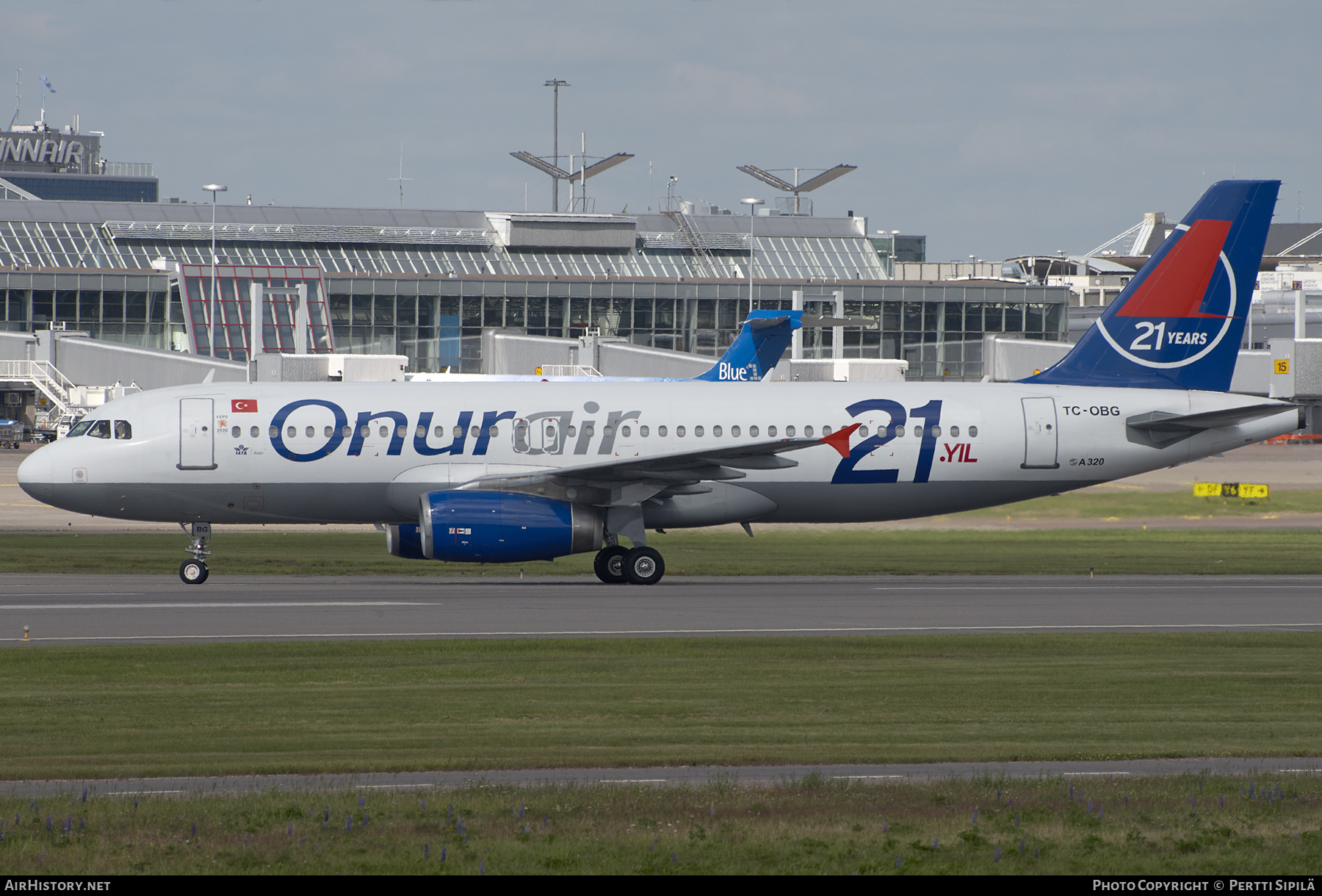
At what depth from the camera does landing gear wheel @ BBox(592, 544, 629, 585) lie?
29.8 meters

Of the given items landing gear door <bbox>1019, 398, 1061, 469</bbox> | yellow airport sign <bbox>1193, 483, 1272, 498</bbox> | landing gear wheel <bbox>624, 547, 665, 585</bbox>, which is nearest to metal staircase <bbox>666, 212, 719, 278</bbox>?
yellow airport sign <bbox>1193, 483, 1272, 498</bbox>

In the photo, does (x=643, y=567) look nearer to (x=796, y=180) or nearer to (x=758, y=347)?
(x=758, y=347)

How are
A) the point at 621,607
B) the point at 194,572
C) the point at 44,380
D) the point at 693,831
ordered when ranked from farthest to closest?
the point at 44,380 → the point at 194,572 → the point at 621,607 → the point at 693,831

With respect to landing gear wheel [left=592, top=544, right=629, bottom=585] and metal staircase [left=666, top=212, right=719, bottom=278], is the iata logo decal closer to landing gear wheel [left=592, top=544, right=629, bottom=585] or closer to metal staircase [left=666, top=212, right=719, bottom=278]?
landing gear wheel [left=592, top=544, right=629, bottom=585]

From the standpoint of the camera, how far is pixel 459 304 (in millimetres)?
97938

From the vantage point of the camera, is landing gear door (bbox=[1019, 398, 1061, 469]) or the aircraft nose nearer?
the aircraft nose

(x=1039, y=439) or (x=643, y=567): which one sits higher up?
(x=1039, y=439)

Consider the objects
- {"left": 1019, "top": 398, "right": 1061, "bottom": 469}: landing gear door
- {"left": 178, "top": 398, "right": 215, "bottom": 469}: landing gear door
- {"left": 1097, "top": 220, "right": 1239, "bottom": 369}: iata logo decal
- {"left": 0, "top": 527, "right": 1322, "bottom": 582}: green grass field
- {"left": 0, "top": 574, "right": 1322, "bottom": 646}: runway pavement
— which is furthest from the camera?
{"left": 0, "top": 527, "right": 1322, "bottom": 582}: green grass field

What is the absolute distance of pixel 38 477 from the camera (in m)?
28.9

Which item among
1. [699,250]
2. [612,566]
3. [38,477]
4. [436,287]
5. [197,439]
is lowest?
[612,566]

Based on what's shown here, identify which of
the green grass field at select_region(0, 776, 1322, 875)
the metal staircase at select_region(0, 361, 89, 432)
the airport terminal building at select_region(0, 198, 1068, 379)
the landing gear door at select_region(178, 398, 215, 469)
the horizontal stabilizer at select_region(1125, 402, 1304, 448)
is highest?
the airport terminal building at select_region(0, 198, 1068, 379)

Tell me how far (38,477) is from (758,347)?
78.1 ft

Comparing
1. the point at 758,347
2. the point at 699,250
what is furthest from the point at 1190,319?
the point at 699,250

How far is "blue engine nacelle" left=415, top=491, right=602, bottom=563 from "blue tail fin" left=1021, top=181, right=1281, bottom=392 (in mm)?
11170
